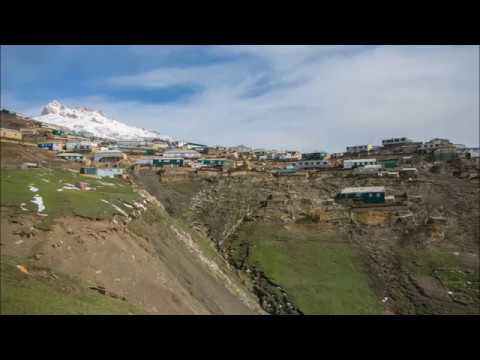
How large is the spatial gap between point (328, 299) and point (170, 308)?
17.2 m

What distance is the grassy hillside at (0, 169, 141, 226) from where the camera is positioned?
70.2 feet

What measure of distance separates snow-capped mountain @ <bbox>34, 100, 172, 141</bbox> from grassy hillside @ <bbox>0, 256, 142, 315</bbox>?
156 metres

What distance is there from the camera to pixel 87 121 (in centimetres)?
17912

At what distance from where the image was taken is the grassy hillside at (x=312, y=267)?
107 feet

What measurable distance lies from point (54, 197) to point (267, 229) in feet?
82.0

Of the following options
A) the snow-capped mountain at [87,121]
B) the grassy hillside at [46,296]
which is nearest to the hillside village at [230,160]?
the grassy hillside at [46,296]

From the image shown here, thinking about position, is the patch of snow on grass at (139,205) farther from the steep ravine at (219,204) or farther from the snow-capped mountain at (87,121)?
the snow-capped mountain at (87,121)

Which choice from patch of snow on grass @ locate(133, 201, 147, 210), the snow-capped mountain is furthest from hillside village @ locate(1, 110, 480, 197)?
the snow-capped mountain

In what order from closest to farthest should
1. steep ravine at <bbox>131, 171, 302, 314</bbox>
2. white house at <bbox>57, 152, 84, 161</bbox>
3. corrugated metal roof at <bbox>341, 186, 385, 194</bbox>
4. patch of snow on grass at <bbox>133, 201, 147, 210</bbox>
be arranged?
patch of snow on grass at <bbox>133, 201, 147, 210</bbox> → steep ravine at <bbox>131, 171, 302, 314</bbox> → corrugated metal roof at <bbox>341, 186, 385, 194</bbox> → white house at <bbox>57, 152, 84, 161</bbox>

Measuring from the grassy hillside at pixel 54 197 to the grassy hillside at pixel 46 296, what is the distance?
5475mm

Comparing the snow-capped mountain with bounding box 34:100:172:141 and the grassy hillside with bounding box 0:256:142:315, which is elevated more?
the snow-capped mountain with bounding box 34:100:172:141

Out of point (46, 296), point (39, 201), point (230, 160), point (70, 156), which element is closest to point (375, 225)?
point (230, 160)

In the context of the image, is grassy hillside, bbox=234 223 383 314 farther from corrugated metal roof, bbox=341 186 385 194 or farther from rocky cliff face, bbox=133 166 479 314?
corrugated metal roof, bbox=341 186 385 194
